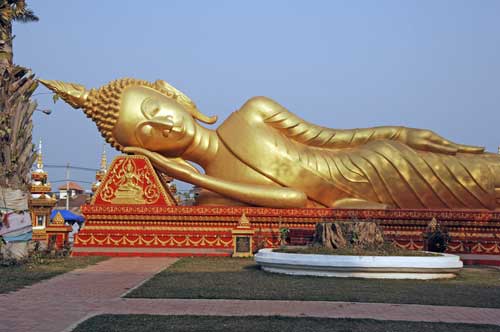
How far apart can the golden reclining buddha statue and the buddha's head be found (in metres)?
0.02

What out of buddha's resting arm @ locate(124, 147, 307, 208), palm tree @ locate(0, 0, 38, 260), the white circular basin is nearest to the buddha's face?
buddha's resting arm @ locate(124, 147, 307, 208)

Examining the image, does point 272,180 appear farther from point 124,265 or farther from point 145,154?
point 124,265

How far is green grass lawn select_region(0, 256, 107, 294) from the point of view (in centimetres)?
1024

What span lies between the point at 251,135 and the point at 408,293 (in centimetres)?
825

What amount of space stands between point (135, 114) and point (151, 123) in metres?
0.46

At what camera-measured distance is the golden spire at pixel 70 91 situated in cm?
1692

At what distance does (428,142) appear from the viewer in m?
17.3

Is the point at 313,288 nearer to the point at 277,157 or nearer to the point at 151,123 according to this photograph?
the point at 277,157

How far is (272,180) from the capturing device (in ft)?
55.4

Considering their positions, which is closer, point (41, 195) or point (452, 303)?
point (452, 303)

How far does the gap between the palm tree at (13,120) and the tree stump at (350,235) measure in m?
5.66

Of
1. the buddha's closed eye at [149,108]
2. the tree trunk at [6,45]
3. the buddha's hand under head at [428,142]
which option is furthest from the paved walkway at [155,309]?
the buddha's hand under head at [428,142]

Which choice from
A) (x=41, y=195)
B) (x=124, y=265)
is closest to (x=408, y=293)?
(x=124, y=265)

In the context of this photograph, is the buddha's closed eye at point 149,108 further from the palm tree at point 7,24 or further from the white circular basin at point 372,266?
the white circular basin at point 372,266
